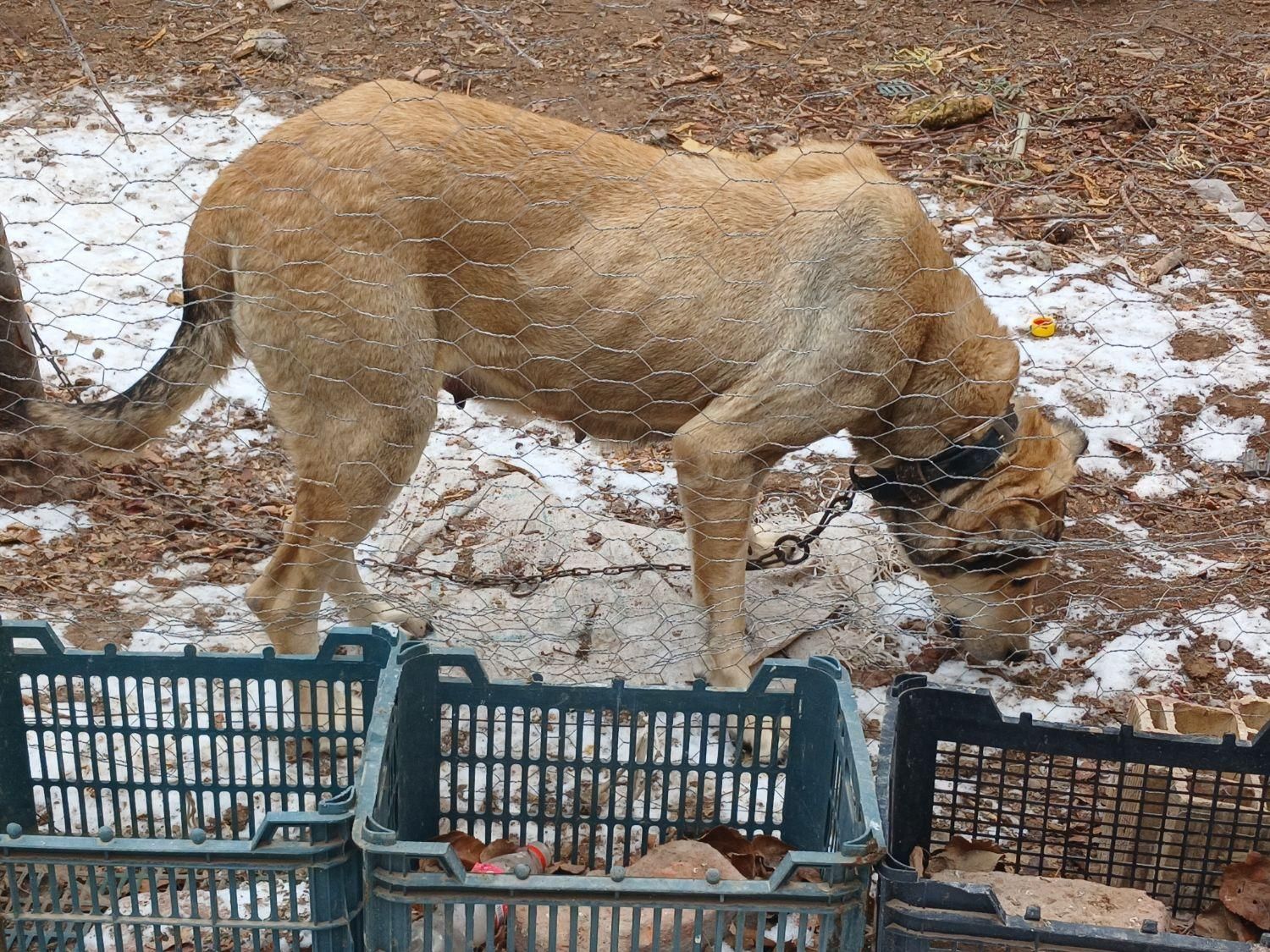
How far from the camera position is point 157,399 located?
12.8 feet

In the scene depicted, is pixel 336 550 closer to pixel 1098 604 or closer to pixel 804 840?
pixel 804 840

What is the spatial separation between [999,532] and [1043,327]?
226 centimetres

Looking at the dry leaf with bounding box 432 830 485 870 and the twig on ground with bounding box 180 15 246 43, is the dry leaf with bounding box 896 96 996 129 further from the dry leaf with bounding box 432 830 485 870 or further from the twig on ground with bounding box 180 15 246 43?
the dry leaf with bounding box 432 830 485 870

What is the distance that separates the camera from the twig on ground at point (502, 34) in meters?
8.59

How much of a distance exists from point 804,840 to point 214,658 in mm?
1575

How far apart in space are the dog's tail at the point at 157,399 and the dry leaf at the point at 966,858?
2.51 meters

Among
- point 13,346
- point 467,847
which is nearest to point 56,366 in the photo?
point 13,346

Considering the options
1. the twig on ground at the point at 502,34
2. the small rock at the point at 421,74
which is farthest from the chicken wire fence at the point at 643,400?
the twig on ground at the point at 502,34

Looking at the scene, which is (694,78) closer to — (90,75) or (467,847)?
(90,75)

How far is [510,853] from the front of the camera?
3.18 meters

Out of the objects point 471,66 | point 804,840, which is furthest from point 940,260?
point 471,66

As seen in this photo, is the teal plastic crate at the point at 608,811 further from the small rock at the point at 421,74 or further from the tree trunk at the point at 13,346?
the small rock at the point at 421,74


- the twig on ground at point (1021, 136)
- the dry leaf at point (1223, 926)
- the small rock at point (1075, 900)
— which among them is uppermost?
the twig on ground at point (1021, 136)

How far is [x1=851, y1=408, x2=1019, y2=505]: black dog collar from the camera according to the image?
3.98 meters
